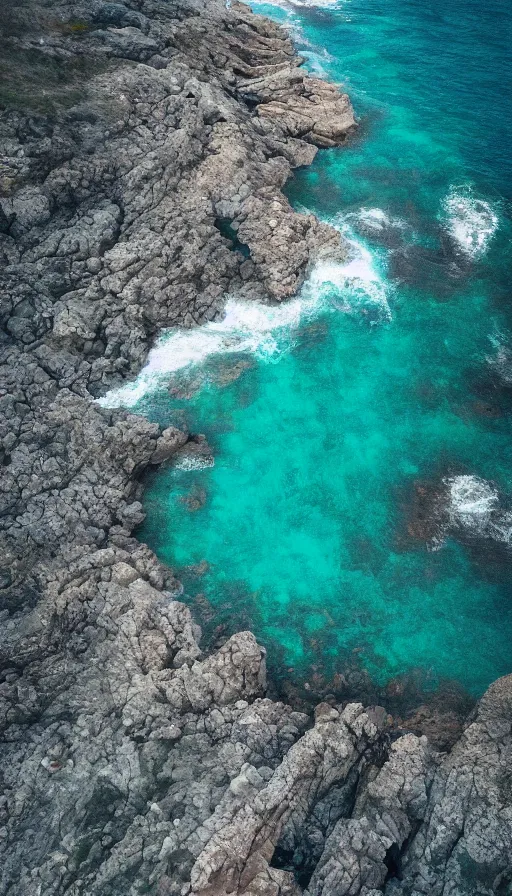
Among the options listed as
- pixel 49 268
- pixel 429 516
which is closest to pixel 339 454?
pixel 429 516

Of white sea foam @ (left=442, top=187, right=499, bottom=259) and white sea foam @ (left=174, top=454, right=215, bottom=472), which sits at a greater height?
white sea foam @ (left=442, top=187, right=499, bottom=259)

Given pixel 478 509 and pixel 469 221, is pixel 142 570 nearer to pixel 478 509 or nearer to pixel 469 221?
pixel 478 509

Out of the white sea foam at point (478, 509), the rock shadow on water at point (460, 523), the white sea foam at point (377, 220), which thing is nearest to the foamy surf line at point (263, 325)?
the white sea foam at point (377, 220)

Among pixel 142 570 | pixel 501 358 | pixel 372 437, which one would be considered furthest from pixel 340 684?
pixel 501 358

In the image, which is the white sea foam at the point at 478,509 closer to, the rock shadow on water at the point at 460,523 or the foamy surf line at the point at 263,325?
the rock shadow on water at the point at 460,523

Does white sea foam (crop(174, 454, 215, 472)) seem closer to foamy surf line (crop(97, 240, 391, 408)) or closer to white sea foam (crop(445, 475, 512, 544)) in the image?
foamy surf line (crop(97, 240, 391, 408))

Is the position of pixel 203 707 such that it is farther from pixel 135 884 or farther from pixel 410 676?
pixel 410 676

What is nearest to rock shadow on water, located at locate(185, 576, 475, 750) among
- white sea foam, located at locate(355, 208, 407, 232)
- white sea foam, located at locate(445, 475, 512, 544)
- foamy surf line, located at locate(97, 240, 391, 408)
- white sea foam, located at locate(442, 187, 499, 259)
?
white sea foam, located at locate(445, 475, 512, 544)
